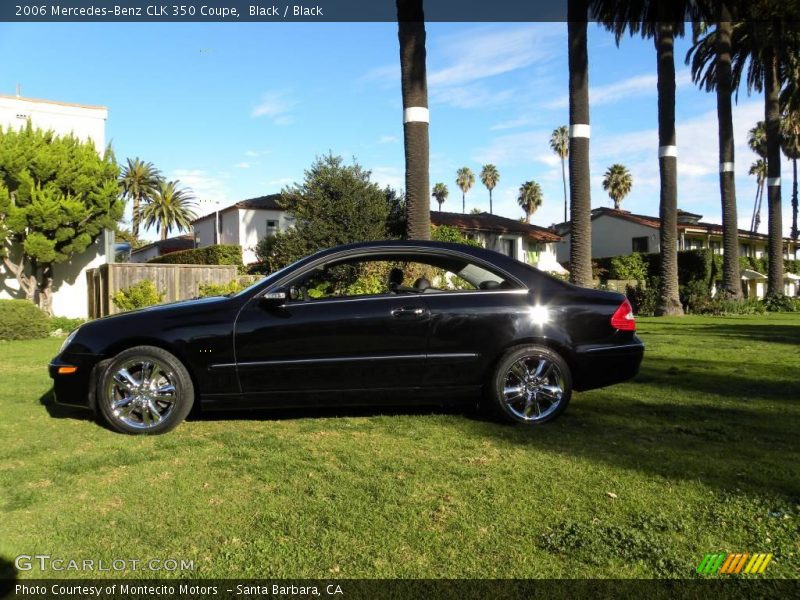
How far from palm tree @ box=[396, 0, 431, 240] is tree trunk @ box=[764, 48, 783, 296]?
2200cm

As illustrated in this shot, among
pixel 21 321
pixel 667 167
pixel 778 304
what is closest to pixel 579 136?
pixel 667 167

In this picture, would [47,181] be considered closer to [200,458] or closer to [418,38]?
[418,38]

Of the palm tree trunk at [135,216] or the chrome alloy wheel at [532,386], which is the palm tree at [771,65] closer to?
the chrome alloy wheel at [532,386]

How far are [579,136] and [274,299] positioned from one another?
1375 centimetres

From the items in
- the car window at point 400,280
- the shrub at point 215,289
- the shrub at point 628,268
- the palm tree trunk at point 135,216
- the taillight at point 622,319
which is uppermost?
the palm tree trunk at point 135,216

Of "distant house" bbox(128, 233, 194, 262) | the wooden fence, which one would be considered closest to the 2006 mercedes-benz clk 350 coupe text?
the wooden fence

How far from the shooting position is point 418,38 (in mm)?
11836

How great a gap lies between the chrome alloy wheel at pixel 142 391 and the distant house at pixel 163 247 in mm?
51341

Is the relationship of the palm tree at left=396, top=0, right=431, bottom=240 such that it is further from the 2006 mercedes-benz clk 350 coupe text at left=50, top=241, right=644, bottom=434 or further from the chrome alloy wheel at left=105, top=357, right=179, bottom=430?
the chrome alloy wheel at left=105, top=357, right=179, bottom=430

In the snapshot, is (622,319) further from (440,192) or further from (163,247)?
(440,192)

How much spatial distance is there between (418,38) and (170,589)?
11506 millimetres

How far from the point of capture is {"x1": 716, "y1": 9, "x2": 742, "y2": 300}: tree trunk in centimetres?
2372

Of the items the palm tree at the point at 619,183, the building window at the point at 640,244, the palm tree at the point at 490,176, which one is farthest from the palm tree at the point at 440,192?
the building window at the point at 640,244

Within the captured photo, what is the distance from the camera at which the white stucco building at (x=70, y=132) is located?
1691 centimetres
